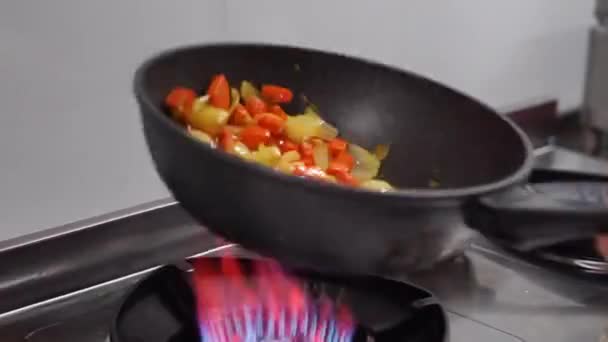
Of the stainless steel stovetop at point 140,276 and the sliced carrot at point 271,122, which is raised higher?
the sliced carrot at point 271,122

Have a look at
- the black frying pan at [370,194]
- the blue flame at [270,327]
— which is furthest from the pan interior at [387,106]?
the blue flame at [270,327]

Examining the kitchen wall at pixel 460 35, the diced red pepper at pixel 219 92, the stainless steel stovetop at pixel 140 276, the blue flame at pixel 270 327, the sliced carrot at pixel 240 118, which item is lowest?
the stainless steel stovetop at pixel 140 276

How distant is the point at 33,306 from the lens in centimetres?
69

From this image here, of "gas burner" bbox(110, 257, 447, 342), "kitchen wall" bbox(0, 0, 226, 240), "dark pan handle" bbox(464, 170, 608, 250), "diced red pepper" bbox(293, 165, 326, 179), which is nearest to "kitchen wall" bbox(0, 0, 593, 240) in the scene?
"kitchen wall" bbox(0, 0, 226, 240)

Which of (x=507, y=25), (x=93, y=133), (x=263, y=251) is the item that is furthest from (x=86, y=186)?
(x=507, y=25)

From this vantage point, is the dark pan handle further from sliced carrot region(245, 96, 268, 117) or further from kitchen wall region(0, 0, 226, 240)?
kitchen wall region(0, 0, 226, 240)

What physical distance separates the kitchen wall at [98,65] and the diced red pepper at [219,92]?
0.52 ft

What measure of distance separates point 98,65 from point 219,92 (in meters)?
0.17

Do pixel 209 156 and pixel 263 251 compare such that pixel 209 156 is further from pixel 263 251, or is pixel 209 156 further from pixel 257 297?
pixel 257 297

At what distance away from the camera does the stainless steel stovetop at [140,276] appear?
667 mm

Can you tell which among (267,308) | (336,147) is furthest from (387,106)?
(267,308)

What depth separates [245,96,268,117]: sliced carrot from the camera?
0.59 m

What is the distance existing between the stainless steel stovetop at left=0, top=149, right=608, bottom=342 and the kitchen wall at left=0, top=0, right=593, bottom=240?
0.03m

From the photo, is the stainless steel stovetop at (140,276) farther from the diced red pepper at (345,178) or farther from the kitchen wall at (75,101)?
the diced red pepper at (345,178)
